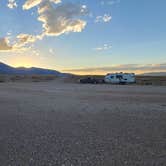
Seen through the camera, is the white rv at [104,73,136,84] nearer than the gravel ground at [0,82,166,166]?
No

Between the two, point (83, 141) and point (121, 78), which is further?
point (121, 78)

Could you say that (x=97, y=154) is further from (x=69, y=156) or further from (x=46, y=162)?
(x=46, y=162)

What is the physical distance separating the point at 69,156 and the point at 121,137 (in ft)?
8.52

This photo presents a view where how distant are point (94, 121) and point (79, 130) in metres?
2.08

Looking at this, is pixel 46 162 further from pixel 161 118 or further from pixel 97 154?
pixel 161 118

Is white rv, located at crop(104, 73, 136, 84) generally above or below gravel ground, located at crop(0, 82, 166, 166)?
above

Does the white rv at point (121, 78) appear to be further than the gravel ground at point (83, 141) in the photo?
Yes

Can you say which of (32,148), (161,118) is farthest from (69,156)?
(161,118)

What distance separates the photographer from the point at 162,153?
751cm

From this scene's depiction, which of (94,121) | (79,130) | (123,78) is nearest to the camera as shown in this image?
(79,130)

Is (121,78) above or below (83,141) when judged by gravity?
above

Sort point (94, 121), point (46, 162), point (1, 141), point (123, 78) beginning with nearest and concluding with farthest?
1. point (46, 162)
2. point (1, 141)
3. point (94, 121)
4. point (123, 78)

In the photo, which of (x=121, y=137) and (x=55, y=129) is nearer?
(x=121, y=137)

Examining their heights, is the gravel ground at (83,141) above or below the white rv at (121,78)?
below
